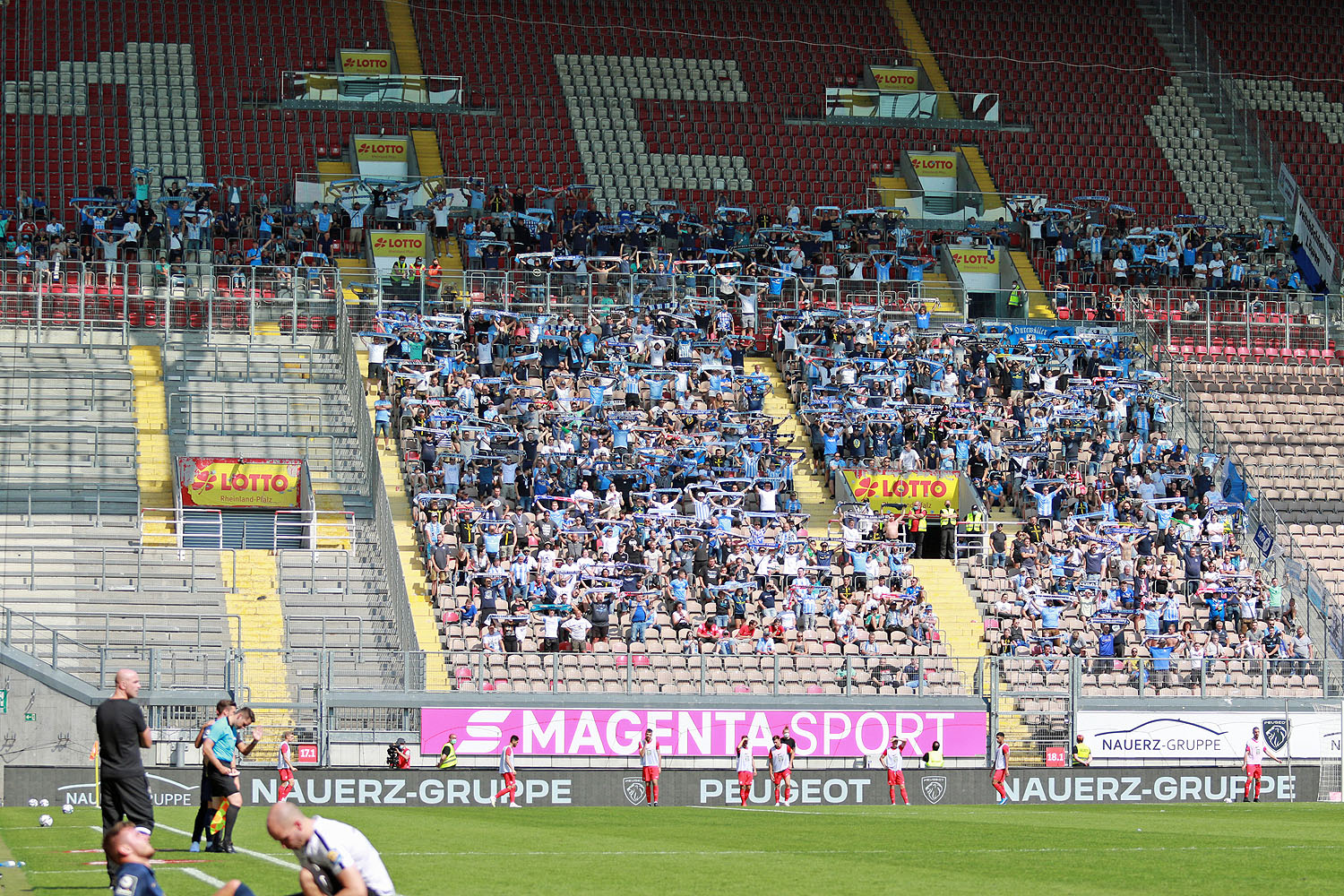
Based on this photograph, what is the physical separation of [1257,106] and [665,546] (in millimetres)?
27966

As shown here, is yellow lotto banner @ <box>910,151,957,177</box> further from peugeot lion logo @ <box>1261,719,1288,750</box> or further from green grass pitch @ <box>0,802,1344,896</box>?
green grass pitch @ <box>0,802,1344,896</box>

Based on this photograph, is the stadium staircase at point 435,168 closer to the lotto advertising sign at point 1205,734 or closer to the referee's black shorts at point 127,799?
the lotto advertising sign at point 1205,734

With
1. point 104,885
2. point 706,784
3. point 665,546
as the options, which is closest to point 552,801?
point 706,784

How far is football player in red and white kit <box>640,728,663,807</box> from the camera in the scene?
29500mm

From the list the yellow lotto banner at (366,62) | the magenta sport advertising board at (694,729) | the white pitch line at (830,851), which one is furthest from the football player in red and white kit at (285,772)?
the yellow lotto banner at (366,62)

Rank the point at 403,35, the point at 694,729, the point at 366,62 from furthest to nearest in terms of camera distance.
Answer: the point at 403,35, the point at 366,62, the point at 694,729

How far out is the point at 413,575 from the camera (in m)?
35.6

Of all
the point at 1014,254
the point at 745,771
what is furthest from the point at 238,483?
the point at 1014,254

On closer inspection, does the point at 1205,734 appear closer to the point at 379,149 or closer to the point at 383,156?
the point at 383,156

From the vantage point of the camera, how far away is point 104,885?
15750 mm

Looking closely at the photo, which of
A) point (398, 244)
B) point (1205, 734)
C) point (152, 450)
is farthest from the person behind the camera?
point (398, 244)

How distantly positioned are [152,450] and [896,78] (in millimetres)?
25532

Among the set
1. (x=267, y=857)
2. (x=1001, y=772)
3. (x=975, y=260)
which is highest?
(x=975, y=260)

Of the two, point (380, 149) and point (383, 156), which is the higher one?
point (380, 149)
